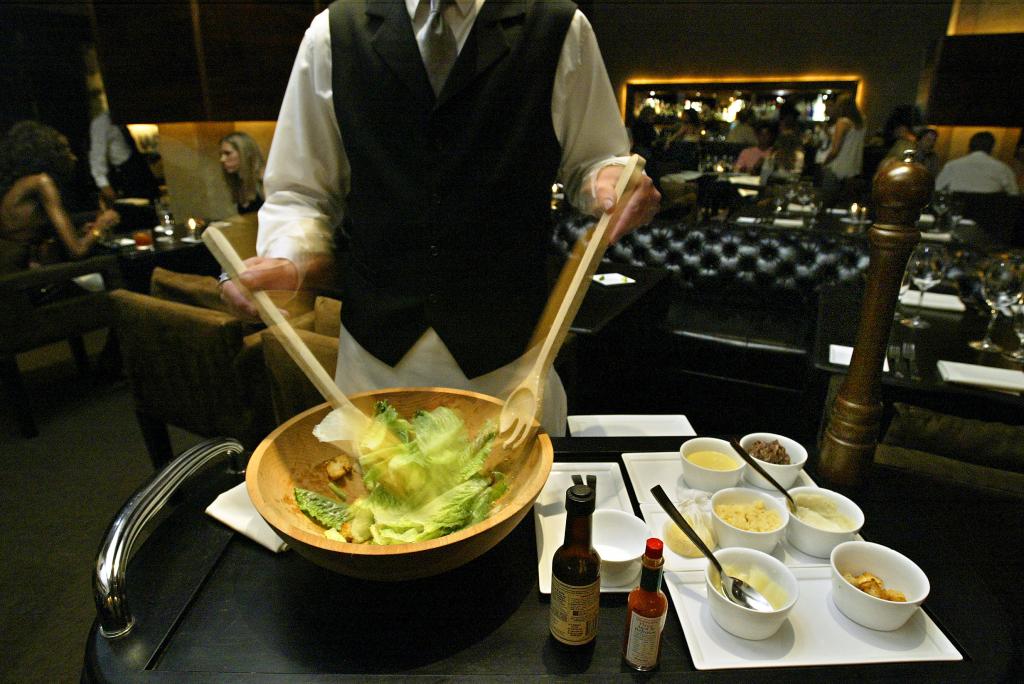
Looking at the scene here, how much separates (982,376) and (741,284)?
6.72 feet

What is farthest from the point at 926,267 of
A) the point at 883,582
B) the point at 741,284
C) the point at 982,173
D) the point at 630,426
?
the point at 982,173

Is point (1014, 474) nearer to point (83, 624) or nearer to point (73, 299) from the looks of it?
point (83, 624)

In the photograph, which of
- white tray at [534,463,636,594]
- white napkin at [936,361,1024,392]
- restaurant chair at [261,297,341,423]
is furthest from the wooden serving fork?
white napkin at [936,361,1024,392]

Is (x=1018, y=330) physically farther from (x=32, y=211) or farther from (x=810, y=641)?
(x=32, y=211)

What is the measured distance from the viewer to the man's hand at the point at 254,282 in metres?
1.01

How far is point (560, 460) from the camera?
1255 mm

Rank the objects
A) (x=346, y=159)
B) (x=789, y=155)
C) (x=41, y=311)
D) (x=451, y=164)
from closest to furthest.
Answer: (x=451, y=164), (x=346, y=159), (x=41, y=311), (x=789, y=155)

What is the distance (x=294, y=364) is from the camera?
2281 mm

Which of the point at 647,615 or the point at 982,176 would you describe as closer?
the point at 647,615

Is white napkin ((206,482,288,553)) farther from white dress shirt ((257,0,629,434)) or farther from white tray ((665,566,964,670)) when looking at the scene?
white tray ((665,566,964,670))

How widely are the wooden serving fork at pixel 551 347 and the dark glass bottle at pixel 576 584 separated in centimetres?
24

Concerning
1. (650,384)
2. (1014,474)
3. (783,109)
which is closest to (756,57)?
(783,109)

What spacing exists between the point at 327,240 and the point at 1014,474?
1.98m

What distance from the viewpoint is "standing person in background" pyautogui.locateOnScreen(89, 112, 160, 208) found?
613cm
